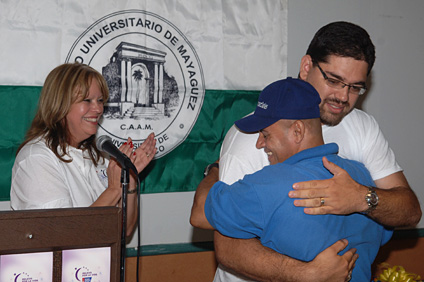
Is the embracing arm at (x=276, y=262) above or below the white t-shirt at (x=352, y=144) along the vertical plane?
below

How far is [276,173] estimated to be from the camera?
1.43 meters

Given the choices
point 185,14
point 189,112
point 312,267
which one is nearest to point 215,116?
point 189,112

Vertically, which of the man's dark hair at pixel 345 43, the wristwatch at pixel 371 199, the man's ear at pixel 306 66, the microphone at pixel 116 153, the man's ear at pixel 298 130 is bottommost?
the wristwatch at pixel 371 199

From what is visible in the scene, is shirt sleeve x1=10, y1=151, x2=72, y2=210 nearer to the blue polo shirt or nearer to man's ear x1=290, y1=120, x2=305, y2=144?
the blue polo shirt

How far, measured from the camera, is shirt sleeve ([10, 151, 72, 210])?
2.12 m

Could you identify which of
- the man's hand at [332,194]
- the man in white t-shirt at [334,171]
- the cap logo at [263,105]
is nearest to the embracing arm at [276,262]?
the man in white t-shirt at [334,171]

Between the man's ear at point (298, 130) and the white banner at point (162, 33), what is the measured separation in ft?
4.89

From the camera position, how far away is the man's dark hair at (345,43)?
192 cm

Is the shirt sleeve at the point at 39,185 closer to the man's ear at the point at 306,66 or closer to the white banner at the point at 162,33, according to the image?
the white banner at the point at 162,33

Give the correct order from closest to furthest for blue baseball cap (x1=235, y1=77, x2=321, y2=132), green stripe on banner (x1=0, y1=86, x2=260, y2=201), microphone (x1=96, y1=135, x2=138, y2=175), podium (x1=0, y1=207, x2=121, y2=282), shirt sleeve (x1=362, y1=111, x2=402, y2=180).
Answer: podium (x1=0, y1=207, x2=121, y2=282) → blue baseball cap (x1=235, y1=77, x2=321, y2=132) → microphone (x1=96, y1=135, x2=138, y2=175) → shirt sleeve (x1=362, y1=111, x2=402, y2=180) → green stripe on banner (x1=0, y1=86, x2=260, y2=201)

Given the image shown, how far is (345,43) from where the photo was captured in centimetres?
192

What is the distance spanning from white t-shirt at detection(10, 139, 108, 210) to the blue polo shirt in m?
0.94

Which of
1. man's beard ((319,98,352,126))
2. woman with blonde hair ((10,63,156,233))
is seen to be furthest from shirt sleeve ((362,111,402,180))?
woman with blonde hair ((10,63,156,233))

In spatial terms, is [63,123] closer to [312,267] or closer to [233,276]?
[233,276]
